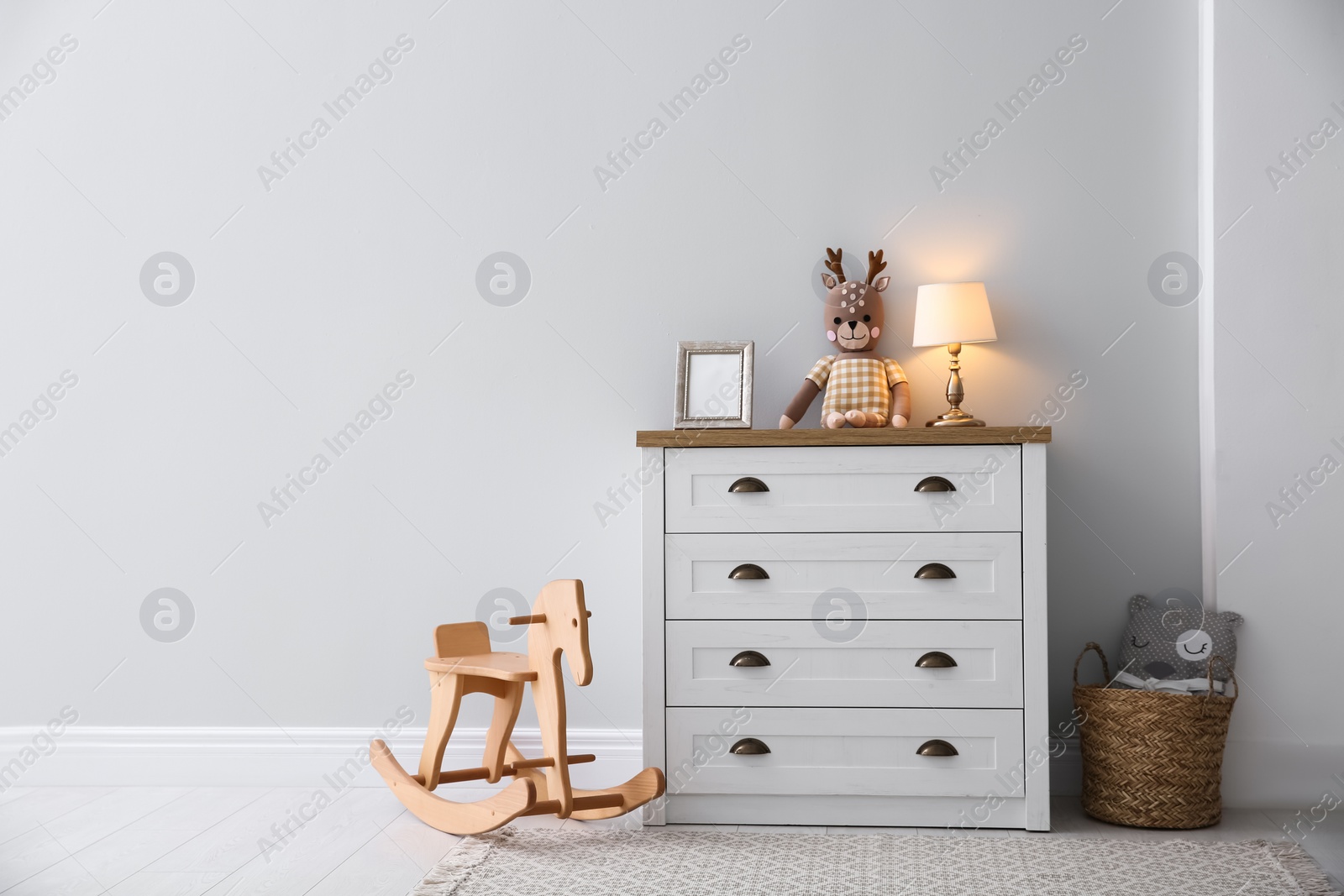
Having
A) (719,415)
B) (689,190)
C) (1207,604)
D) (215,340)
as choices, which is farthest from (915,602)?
(215,340)

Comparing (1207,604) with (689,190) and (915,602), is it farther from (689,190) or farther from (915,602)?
(689,190)

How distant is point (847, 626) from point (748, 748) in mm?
352

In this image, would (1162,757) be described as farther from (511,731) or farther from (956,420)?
(511,731)

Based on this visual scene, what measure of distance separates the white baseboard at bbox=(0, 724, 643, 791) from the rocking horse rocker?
0.20 metres

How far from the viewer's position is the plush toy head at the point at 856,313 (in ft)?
8.34

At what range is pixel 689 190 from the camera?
→ 8.91 feet

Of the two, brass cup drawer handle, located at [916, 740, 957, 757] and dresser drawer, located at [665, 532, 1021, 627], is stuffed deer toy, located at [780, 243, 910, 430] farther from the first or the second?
brass cup drawer handle, located at [916, 740, 957, 757]

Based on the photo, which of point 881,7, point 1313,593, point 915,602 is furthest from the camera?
point 881,7

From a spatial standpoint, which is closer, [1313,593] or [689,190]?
[1313,593]

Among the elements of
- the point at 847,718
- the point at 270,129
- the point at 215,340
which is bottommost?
the point at 847,718

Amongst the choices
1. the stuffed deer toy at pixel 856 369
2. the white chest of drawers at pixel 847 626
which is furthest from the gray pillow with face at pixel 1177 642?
the stuffed deer toy at pixel 856 369

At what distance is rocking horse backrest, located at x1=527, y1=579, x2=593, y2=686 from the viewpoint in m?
2.08

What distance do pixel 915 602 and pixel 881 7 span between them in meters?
1.56

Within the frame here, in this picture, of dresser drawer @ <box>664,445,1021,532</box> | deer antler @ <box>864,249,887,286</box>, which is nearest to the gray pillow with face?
dresser drawer @ <box>664,445,1021,532</box>
